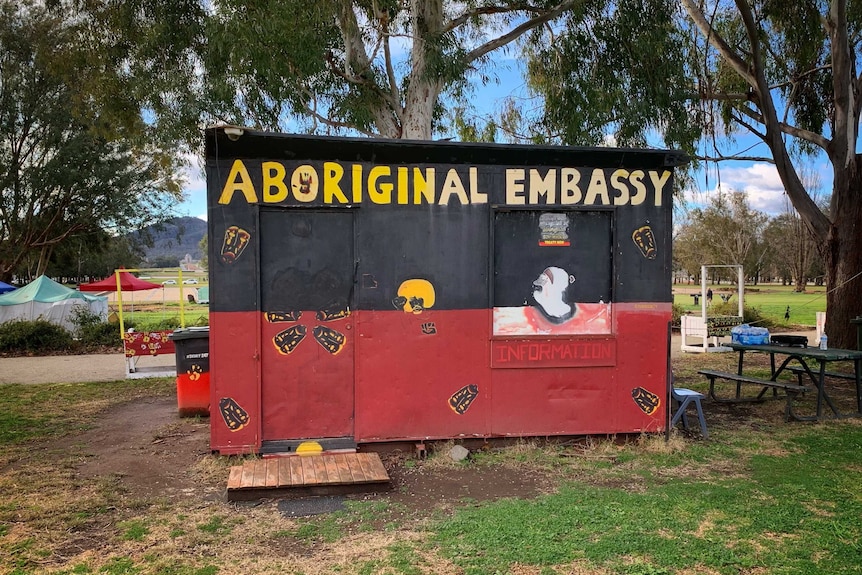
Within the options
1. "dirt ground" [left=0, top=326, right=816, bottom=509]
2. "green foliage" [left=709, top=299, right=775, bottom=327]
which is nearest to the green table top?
"dirt ground" [left=0, top=326, right=816, bottom=509]

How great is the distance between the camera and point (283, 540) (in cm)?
438

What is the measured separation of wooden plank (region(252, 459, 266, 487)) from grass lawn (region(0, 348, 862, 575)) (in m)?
0.24

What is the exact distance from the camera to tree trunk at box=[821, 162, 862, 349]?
12.5m

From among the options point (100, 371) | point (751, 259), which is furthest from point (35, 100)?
point (751, 259)

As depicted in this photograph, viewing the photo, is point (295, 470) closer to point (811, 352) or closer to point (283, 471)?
point (283, 471)

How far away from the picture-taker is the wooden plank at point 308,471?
207 inches

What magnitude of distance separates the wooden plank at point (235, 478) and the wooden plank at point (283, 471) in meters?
0.33

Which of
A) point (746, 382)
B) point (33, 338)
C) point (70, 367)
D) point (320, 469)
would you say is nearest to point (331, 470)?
point (320, 469)

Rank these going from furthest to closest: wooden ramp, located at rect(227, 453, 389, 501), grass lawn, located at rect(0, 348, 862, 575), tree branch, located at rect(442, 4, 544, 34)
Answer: tree branch, located at rect(442, 4, 544, 34), wooden ramp, located at rect(227, 453, 389, 501), grass lawn, located at rect(0, 348, 862, 575)

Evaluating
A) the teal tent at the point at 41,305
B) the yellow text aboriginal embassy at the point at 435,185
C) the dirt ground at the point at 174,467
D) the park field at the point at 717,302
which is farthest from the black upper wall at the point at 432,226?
the teal tent at the point at 41,305

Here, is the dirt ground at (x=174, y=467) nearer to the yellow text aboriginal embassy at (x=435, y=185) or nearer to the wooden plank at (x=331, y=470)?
the wooden plank at (x=331, y=470)

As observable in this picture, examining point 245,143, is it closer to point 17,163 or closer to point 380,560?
point 380,560

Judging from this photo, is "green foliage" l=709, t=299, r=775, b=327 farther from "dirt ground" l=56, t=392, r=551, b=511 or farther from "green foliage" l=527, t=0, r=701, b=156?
"dirt ground" l=56, t=392, r=551, b=511

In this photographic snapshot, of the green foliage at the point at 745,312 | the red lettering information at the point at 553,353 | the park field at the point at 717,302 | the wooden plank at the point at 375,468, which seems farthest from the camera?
the park field at the point at 717,302
